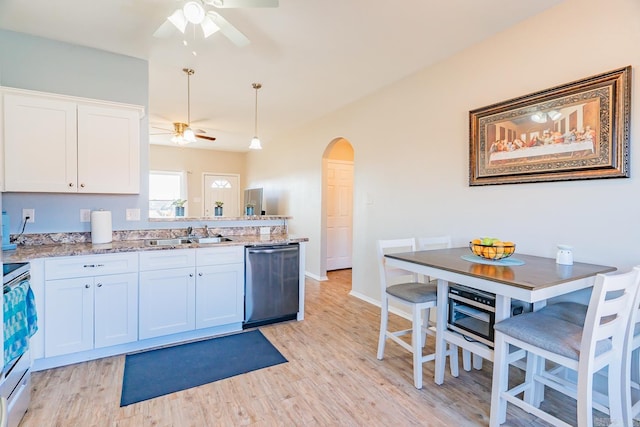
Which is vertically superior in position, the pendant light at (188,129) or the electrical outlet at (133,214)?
the pendant light at (188,129)

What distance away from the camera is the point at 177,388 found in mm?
2113

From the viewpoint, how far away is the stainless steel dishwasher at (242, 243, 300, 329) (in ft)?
10.00

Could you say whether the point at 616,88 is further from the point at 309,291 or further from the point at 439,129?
the point at 309,291

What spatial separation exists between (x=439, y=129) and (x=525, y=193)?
1.04m

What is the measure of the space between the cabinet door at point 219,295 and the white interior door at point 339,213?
2.78 m

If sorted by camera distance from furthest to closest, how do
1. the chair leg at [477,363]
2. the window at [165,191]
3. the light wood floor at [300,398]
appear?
the window at [165,191] < the chair leg at [477,363] < the light wood floor at [300,398]

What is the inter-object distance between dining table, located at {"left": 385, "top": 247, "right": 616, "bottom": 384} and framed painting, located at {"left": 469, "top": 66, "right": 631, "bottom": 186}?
0.65m

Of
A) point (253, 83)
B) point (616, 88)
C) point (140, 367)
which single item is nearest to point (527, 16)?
point (616, 88)

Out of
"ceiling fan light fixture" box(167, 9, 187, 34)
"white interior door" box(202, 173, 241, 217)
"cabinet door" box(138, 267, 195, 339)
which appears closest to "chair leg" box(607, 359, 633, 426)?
"cabinet door" box(138, 267, 195, 339)

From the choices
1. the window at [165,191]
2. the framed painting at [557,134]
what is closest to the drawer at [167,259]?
the framed painting at [557,134]

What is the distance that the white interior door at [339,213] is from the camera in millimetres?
5453

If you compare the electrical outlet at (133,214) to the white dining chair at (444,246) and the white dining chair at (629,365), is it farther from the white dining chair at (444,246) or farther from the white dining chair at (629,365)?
the white dining chair at (629,365)

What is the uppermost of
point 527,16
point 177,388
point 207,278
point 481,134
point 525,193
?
point 527,16

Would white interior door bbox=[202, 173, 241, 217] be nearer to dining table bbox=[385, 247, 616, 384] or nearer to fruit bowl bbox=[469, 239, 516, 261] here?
dining table bbox=[385, 247, 616, 384]
